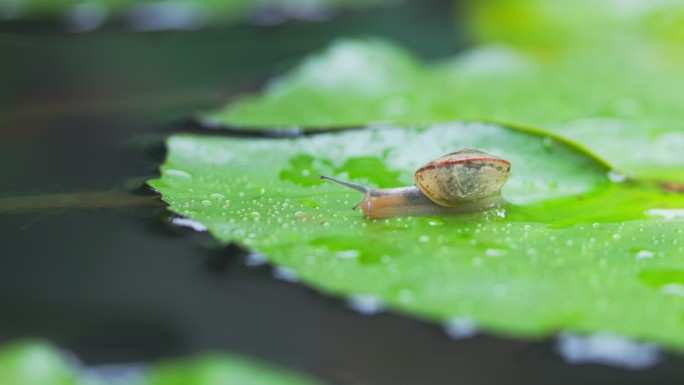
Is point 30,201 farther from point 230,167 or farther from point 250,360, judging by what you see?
point 250,360

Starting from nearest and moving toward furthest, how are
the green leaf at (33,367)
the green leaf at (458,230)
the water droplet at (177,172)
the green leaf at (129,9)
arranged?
the green leaf at (33,367), the green leaf at (458,230), the water droplet at (177,172), the green leaf at (129,9)

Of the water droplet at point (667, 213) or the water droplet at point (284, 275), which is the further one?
the water droplet at point (667, 213)

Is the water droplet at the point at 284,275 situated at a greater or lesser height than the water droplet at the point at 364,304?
greater

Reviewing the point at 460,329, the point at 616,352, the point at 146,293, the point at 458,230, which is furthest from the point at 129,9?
the point at 616,352

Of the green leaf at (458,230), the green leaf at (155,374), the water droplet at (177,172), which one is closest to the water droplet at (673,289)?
the green leaf at (458,230)

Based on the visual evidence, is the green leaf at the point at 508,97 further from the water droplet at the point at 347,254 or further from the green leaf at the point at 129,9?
the green leaf at the point at 129,9

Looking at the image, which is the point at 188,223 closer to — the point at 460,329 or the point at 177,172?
the point at 177,172

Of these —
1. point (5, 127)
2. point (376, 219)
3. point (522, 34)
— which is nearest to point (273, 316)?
point (376, 219)
